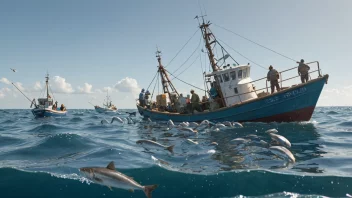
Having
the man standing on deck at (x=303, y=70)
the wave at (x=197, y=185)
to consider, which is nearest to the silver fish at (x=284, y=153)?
the wave at (x=197, y=185)

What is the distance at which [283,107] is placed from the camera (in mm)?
19656

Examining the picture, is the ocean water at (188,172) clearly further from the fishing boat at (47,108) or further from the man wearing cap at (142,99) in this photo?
the fishing boat at (47,108)

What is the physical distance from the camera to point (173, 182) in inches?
276

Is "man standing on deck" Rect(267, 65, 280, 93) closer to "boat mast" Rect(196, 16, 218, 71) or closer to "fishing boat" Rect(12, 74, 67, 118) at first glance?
"boat mast" Rect(196, 16, 218, 71)

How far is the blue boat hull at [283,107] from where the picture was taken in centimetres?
1892

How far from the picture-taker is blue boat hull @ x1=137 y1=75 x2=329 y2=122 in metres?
18.9

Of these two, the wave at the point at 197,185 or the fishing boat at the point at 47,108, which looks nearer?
the wave at the point at 197,185

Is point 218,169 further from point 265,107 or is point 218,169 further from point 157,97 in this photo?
point 157,97

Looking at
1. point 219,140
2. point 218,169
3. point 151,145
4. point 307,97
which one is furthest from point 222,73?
point 218,169

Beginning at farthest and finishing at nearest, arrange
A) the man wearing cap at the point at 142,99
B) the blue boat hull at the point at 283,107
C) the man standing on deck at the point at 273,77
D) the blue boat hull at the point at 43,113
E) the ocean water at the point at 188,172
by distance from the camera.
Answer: the blue boat hull at the point at 43,113 → the man wearing cap at the point at 142,99 → the man standing on deck at the point at 273,77 → the blue boat hull at the point at 283,107 → the ocean water at the point at 188,172

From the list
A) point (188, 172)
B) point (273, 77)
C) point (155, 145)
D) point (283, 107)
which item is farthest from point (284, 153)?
point (273, 77)

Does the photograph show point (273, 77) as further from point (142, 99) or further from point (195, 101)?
point (142, 99)

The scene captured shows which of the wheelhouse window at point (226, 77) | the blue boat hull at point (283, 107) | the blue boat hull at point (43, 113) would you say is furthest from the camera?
the blue boat hull at point (43, 113)

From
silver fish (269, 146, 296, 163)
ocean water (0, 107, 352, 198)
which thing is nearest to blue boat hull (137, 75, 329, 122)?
ocean water (0, 107, 352, 198)
